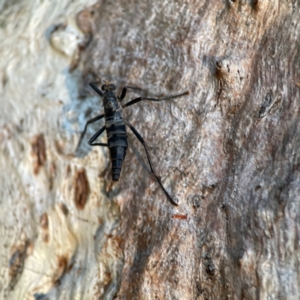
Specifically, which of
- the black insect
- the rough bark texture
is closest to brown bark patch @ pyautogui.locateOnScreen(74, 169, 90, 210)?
the rough bark texture

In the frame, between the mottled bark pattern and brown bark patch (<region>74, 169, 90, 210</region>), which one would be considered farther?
brown bark patch (<region>74, 169, 90, 210</region>)

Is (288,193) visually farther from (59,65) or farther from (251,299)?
(59,65)

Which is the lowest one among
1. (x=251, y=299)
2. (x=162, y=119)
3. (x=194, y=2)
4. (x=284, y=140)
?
(x=251, y=299)

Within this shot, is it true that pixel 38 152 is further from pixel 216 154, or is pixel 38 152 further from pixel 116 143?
pixel 216 154

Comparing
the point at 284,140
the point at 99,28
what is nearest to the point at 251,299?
the point at 284,140

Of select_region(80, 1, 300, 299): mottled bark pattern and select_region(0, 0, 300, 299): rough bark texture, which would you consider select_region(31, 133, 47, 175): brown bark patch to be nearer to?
select_region(0, 0, 300, 299): rough bark texture

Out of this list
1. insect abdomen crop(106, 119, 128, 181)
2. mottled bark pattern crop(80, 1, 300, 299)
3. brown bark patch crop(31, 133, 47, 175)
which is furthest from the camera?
brown bark patch crop(31, 133, 47, 175)

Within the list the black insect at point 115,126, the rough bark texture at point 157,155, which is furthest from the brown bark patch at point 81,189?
the black insect at point 115,126
